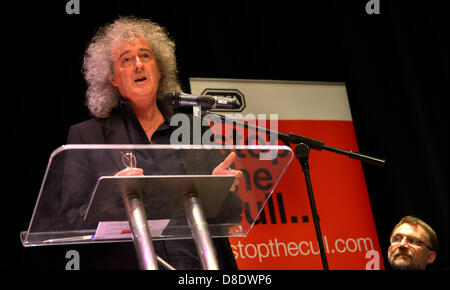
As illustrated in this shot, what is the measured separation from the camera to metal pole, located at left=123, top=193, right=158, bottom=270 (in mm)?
1089

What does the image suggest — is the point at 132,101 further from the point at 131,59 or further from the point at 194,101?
the point at 194,101

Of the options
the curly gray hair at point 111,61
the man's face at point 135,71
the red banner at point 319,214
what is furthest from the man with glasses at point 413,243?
the man's face at point 135,71

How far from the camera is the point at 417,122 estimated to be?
3801 millimetres

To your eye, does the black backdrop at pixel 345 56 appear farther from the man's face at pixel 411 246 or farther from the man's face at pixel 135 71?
the man's face at pixel 135 71

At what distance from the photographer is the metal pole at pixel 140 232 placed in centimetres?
109

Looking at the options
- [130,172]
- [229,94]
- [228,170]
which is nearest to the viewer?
[130,172]

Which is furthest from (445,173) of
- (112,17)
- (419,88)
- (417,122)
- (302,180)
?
(112,17)

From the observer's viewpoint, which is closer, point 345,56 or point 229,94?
point 229,94

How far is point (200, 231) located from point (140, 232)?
14 centimetres

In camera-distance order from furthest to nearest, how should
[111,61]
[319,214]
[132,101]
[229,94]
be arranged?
[229,94] < [319,214] < [111,61] < [132,101]

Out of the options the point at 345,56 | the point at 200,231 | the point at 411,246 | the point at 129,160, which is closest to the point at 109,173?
the point at 129,160

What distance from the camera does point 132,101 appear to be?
2.02m

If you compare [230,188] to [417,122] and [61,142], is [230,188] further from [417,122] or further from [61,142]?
[417,122]

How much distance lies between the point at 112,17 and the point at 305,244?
6.18 ft
